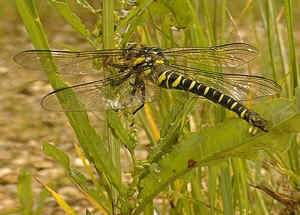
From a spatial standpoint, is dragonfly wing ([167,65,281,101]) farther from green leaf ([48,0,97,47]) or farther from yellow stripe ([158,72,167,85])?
green leaf ([48,0,97,47])

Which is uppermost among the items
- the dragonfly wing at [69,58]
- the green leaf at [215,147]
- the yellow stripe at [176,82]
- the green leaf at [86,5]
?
the green leaf at [86,5]

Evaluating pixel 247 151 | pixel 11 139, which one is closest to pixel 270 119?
pixel 247 151

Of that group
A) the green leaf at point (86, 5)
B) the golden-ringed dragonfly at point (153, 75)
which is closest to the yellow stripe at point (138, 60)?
the golden-ringed dragonfly at point (153, 75)

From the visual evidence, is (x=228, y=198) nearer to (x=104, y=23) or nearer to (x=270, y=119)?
(x=270, y=119)

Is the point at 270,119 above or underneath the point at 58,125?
underneath

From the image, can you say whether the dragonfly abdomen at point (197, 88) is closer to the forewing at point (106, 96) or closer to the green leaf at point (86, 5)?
the forewing at point (106, 96)

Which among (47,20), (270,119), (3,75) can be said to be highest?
(47,20)

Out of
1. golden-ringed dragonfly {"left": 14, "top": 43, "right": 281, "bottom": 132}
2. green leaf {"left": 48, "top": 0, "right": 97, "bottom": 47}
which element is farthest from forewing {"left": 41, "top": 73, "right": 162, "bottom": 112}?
green leaf {"left": 48, "top": 0, "right": 97, "bottom": 47}

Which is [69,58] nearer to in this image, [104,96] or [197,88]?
[104,96]
